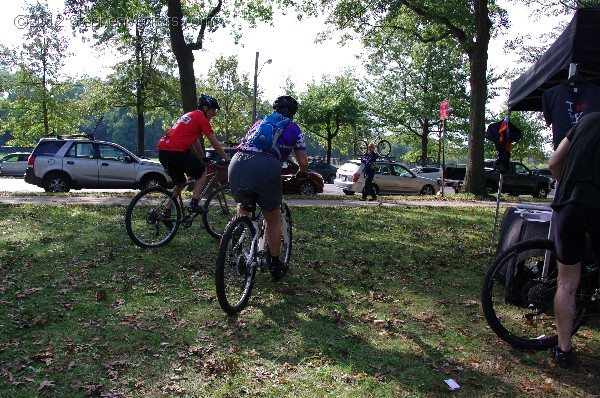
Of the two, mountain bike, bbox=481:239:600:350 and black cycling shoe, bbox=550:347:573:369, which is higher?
mountain bike, bbox=481:239:600:350

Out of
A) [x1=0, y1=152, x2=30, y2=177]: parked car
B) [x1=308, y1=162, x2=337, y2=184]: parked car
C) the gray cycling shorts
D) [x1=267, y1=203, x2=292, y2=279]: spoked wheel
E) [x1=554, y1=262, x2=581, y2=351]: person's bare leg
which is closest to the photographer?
[x1=554, y1=262, x2=581, y2=351]: person's bare leg

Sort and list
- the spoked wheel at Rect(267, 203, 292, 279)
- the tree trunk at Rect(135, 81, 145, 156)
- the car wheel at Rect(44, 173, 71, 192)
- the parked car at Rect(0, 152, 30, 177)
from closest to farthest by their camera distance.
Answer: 1. the spoked wheel at Rect(267, 203, 292, 279)
2. the car wheel at Rect(44, 173, 71, 192)
3. the parked car at Rect(0, 152, 30, 177)
4. the tree trunk at Rect(135, 81, 145, 156)

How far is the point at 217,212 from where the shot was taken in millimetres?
7605

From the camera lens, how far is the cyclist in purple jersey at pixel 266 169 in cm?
439

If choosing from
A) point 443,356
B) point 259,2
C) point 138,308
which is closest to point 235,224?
point 138,308

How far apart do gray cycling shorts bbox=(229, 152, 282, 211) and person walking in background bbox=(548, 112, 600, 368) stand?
220 centimetres

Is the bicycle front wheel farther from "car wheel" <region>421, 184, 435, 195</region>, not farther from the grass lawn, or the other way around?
"car wheel" <region>421, 184, 435, 195</region>

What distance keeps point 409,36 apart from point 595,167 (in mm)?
18357

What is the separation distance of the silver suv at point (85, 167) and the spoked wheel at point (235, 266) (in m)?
12.5

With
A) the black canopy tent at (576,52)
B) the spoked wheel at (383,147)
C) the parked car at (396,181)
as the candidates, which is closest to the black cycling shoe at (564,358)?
the black canopy tent at (576,52)

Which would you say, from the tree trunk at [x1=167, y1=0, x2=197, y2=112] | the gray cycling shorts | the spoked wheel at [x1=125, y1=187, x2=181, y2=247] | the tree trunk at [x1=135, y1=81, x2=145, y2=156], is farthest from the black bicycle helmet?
the tree trunk at [x1=135, y1=81, x2=145, y2=156]

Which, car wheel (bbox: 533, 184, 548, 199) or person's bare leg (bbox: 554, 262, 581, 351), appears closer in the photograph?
person's bare leg (bbox: 554, 262, 581, 351)

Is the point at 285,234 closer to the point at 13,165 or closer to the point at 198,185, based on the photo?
the point at 198,185

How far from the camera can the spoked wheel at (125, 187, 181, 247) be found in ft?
21.1
